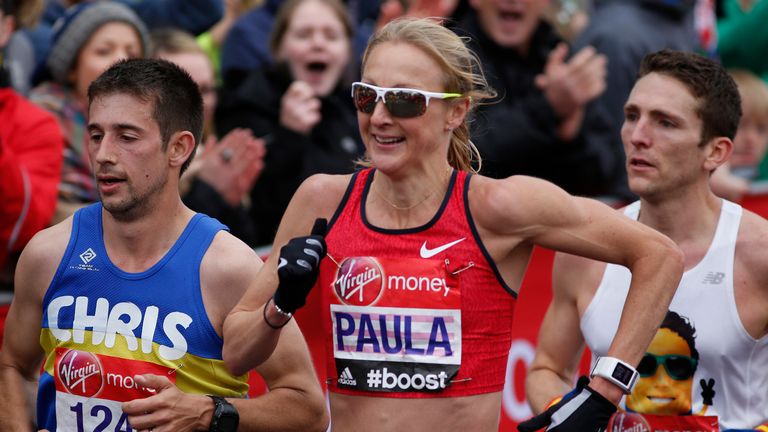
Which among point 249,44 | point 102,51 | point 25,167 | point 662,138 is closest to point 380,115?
point 662,138

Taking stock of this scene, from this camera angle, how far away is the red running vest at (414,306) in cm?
473

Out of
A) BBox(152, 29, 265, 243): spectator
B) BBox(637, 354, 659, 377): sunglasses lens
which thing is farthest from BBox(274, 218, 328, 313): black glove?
BBox(152, 29, 265, 243): spectator

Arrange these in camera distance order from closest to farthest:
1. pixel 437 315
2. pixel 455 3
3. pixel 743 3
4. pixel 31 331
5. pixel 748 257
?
pixel 437 315 → pixel 31 331 → pixel 748 257 → pixel 455 3 → pixel 743 3

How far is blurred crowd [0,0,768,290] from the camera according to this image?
22.2 ft

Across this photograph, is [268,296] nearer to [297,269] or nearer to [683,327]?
[297,269]

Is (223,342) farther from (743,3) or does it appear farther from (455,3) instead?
(743,3)

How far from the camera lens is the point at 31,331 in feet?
16.8

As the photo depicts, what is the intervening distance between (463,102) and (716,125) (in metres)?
1.46

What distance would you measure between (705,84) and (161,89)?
93.7 inches

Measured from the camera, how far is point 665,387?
551 cm

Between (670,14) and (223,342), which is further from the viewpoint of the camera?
(670,14)

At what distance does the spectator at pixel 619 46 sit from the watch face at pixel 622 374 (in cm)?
411

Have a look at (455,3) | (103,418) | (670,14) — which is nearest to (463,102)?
(103,418)

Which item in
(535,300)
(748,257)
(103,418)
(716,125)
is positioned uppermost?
(716,125)
